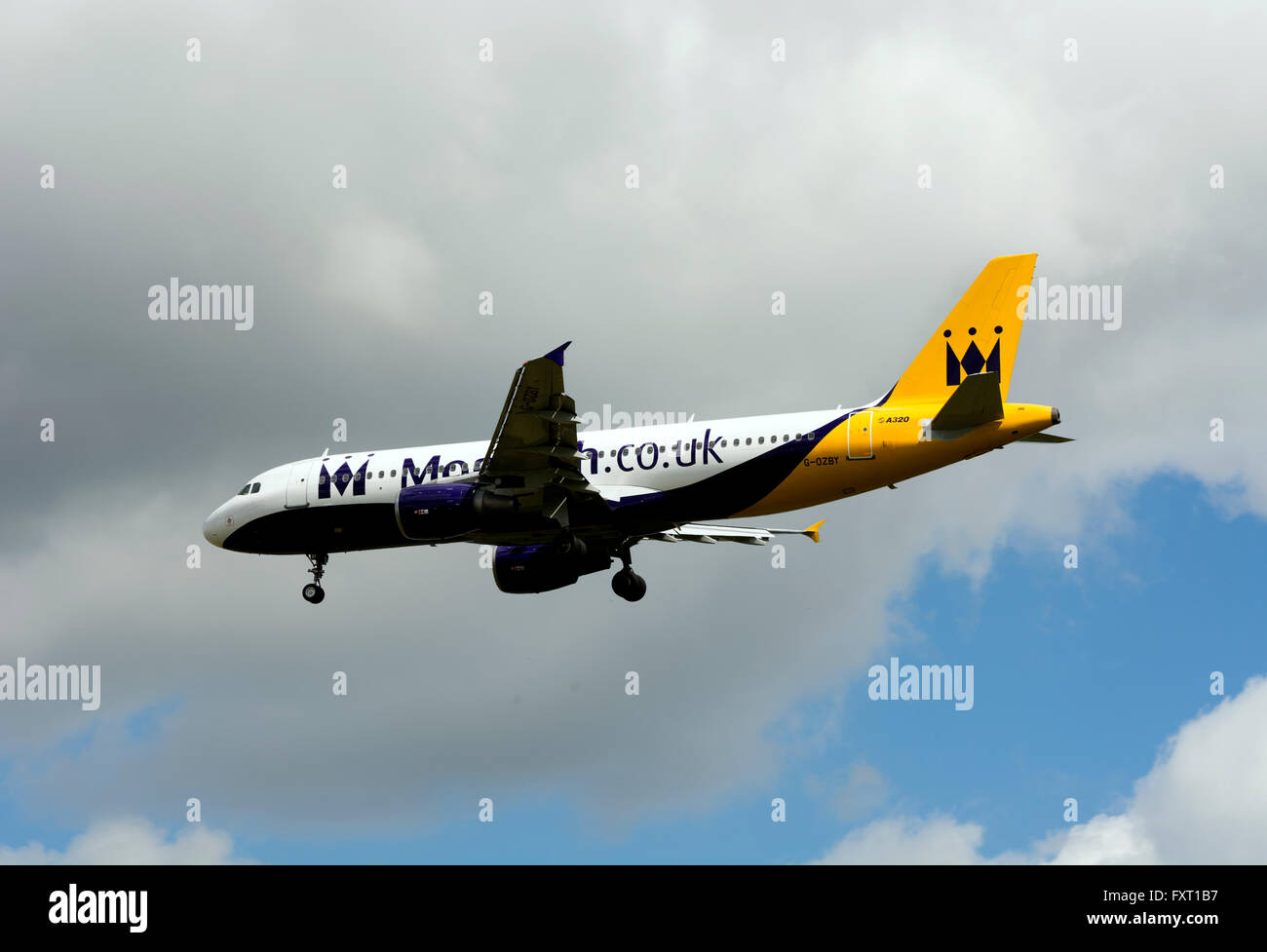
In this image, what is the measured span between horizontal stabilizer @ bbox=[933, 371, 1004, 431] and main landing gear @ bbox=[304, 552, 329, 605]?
818 inches

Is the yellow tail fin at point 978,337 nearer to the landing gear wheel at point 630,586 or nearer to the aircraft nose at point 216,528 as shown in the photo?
the landing gear wheel at point 630,586

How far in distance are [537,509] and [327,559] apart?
30.9ft

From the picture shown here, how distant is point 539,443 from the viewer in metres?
43.2

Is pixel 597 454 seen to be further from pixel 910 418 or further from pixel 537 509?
pixel 910 418

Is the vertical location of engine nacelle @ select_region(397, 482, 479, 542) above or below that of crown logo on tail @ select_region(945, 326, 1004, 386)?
below

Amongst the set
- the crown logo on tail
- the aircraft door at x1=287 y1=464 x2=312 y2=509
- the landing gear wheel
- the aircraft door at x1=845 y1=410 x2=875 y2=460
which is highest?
the crown logo on tail

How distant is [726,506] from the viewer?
4522 cm

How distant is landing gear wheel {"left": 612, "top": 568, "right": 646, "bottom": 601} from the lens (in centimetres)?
5178

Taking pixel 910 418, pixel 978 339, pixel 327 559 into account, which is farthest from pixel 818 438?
pixel 327 559

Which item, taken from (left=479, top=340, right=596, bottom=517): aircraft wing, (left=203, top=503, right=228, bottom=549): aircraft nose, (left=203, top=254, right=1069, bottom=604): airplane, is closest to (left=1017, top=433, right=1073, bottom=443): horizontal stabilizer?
(left=203, top=254, right=1069, bottom=604): airplane

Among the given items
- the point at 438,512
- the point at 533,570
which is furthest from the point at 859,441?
the point at 533,570

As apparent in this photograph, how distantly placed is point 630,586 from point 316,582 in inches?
408

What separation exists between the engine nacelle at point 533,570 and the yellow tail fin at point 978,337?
12355 millimetres

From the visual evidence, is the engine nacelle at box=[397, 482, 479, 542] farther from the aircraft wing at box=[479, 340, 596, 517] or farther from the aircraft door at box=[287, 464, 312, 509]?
the aircraft door at box=[287, 464, 312, 509]
